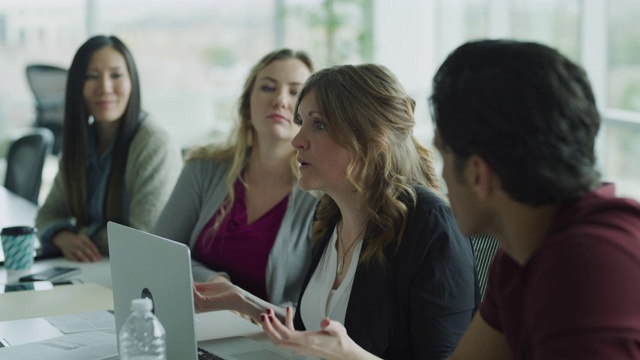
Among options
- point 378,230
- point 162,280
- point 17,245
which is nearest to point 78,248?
point 17,245

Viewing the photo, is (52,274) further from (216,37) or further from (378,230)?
(216,37)

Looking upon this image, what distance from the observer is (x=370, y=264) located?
6.48 ft

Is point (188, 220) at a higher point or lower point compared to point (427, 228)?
lower

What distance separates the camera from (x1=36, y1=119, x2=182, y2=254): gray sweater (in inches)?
123

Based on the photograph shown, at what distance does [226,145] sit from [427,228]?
119cm

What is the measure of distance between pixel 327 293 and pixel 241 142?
2.98 ft

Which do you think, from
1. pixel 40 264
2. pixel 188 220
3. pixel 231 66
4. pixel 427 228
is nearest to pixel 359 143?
pixel 427 228

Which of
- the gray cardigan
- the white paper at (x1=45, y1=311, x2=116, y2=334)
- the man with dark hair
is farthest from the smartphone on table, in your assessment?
the man with dark hair

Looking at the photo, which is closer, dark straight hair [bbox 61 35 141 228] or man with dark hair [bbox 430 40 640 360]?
man with dark hair [bbox 430 40 640 360]

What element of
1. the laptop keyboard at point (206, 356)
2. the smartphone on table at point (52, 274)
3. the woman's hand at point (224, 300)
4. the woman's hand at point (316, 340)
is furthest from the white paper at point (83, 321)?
the woman's hand at point (316, 340)

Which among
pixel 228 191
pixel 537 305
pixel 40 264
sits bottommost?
pixel 40 264

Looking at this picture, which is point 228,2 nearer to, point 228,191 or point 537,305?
point 228,191

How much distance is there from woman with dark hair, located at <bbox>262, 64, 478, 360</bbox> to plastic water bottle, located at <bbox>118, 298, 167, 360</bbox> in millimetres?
469

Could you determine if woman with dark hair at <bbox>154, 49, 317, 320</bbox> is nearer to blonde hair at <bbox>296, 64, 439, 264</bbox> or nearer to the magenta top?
the magenta top
